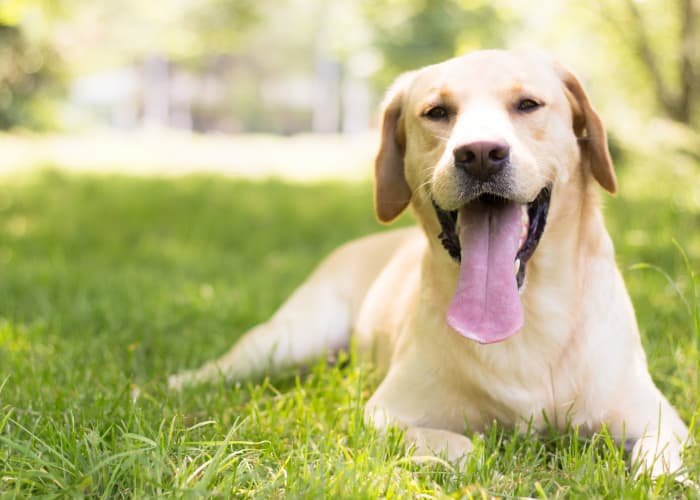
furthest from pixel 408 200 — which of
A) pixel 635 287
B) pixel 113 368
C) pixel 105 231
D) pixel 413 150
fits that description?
pixel 105 231

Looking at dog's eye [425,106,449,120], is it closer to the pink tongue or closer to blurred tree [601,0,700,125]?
the pink tongue

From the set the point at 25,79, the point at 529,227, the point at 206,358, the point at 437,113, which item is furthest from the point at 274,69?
the point at 529,227

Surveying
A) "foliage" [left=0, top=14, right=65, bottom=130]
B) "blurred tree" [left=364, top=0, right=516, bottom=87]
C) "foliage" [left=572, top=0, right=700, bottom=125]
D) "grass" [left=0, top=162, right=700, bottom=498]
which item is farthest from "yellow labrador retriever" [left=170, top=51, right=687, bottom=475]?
"foliage" [left=0, top=14, right=65, bottom=130]

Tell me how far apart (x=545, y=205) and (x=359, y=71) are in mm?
21519

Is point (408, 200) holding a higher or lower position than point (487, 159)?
lower

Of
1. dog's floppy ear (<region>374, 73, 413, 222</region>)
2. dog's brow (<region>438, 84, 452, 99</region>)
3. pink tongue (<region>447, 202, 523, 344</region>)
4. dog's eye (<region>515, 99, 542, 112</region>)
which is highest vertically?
dog's brow (<region>438, 84, 452, 99</region>)

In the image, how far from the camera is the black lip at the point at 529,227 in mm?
2645

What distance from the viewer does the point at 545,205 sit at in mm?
2660

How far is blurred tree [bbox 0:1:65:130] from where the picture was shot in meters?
23.9

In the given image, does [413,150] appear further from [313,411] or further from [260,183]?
[260,183]

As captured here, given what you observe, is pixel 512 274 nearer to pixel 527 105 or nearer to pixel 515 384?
pixel 515 384

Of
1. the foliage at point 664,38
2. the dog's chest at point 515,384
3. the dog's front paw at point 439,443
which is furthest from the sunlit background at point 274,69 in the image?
the dog's front paw at point 439,443

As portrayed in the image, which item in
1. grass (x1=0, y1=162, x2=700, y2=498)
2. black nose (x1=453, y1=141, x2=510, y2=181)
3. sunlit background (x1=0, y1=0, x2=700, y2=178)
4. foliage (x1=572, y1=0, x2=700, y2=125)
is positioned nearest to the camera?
grass (x1=0, y1=162, x2=700, y2=498)

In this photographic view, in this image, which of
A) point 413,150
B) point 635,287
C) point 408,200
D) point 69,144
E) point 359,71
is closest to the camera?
point 413,150
